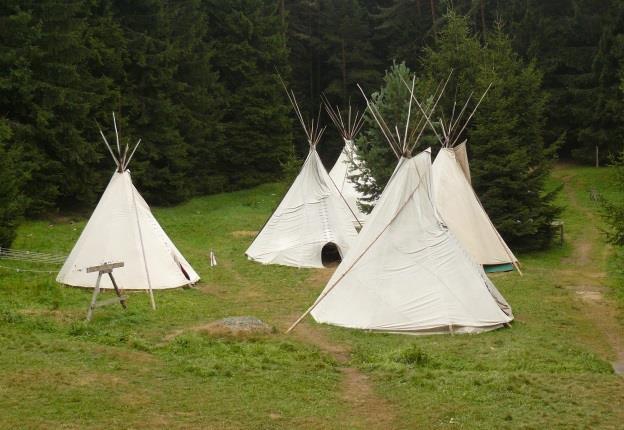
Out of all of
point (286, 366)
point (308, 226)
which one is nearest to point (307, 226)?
point (308, 226)

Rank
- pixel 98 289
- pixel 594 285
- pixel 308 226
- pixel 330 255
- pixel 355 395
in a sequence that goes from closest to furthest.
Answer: pixel 355 395
pixel 98 289
pixel 594 285
pixel 308 226
pixel 330 255

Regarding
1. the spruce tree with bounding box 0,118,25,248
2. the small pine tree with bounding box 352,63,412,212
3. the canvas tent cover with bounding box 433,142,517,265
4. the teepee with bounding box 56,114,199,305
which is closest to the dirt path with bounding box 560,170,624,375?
the canvas tent cover with bounding box 433,142,517,265

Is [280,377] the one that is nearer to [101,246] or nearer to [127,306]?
[127,306]

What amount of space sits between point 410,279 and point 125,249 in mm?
7125

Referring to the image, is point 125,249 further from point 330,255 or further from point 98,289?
point 330,255

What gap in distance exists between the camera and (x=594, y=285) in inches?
729

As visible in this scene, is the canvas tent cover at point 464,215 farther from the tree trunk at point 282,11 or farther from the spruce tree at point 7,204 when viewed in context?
Result: the tree trunk at point 282,11

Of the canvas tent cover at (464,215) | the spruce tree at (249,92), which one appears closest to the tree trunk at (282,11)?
the spruce tree at (249,92)

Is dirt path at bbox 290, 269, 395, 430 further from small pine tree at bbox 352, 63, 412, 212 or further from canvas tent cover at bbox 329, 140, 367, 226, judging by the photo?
canvas tent cover at bbox 329, 140, 367, 226

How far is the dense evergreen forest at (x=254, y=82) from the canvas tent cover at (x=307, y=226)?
187 inches

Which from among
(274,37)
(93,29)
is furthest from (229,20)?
(93,29)

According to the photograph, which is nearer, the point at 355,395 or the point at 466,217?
the point at 355,395

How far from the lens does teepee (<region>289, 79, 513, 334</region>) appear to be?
550 inches

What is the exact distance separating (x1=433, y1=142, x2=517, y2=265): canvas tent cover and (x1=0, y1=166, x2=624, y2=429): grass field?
77.4 inches
